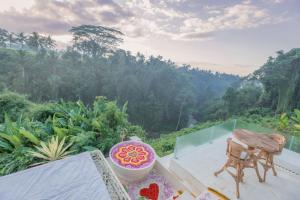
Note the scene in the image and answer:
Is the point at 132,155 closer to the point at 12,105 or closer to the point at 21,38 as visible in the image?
the point at 12,105

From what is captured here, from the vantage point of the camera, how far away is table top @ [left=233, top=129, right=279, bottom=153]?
3385 millimetres

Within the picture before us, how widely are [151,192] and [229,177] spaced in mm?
1741

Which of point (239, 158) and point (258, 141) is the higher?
point (258, 141)

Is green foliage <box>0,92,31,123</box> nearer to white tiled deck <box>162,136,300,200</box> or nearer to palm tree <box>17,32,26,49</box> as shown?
white tiled deck <box>162,136,300,200</box>

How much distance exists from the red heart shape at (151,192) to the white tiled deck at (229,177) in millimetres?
768

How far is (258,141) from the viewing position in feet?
11.8

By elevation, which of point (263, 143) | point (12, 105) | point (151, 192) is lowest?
point (151, 192)

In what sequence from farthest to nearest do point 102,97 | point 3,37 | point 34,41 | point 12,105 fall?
point 3,37 < point 34,41 < point 12,105 < point 102,97

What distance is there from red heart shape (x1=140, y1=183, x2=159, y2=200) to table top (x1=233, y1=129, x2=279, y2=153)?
2020 mm

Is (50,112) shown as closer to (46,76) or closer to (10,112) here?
(10,112)

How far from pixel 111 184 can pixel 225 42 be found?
28.2 ft

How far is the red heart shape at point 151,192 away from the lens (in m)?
3.10

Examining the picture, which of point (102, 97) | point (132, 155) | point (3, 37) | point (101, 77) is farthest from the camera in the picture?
point (3, 37)

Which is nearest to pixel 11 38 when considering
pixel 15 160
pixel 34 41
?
pixel 34 41
